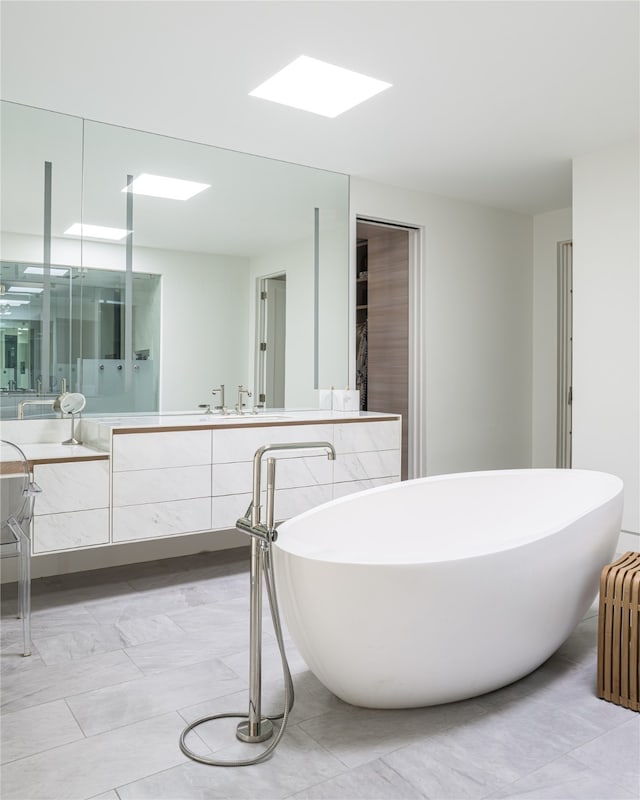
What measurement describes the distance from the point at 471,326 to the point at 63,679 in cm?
398

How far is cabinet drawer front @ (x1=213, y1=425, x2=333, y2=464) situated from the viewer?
3574 mm

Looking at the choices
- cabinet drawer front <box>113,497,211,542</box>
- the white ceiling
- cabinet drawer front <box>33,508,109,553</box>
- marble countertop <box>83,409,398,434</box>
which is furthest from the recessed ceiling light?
cabinet drawer front <box>33,508,109,553</box>

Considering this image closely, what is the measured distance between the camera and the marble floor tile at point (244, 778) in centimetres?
172

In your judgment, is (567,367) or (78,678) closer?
(78,678)

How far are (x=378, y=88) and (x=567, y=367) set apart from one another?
10.5 feet

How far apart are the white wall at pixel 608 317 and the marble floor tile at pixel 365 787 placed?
2.84 m

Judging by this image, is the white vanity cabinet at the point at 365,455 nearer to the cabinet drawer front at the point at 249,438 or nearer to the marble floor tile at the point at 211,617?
the cabinet drawer front at the point at 249,438

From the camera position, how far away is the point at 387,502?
109 inches

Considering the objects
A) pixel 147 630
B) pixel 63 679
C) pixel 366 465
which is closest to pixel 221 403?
pixel 366 465

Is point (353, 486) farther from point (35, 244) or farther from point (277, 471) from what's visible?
point (35, 244)

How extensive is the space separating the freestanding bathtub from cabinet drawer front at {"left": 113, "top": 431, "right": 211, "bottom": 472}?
117cm

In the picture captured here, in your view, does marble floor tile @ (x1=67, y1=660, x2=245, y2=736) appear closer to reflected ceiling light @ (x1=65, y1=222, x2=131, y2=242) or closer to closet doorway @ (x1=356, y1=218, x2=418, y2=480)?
reflected ceiling light @ (x1=65, y1=222, x2=131, y2=242)

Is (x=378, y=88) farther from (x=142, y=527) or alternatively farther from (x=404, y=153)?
(x=142, y=527)

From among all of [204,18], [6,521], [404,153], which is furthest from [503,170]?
[6,521]
